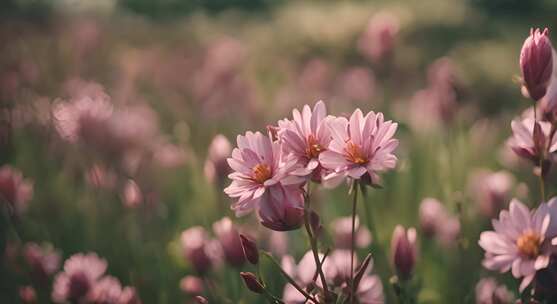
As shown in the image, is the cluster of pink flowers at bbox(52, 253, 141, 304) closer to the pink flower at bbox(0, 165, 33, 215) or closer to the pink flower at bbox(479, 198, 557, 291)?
the pink flower at bbox(0, 165, 33, 215)

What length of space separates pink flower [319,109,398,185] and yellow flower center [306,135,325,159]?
3cm

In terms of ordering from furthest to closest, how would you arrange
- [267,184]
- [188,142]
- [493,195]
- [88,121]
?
[188,142] < [493,195] < [88,121] < [267,184]

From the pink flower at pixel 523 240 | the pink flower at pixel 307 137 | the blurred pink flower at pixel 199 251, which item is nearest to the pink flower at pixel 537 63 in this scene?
the pink flower at pixel 523 240

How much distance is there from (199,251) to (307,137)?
432 mm

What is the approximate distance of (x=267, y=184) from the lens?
782 mm

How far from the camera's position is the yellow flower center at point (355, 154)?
2.64ft

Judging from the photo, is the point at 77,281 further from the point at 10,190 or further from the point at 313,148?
the point at 313,148

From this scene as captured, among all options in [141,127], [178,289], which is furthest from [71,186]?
[178,289]

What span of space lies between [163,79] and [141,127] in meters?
2.12

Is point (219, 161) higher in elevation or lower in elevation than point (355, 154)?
lower

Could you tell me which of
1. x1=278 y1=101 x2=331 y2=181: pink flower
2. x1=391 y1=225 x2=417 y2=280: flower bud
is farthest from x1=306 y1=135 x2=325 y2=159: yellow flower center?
x1=391 y1=225 x2=417 y2=280: flower bud

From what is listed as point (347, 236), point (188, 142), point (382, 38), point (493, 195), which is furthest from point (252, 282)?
point (188, 142)

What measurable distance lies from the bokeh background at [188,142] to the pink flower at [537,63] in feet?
0.16

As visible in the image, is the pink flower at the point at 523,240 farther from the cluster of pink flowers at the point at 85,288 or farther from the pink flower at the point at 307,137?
the cluster of pink flowers at the point at 85,288
